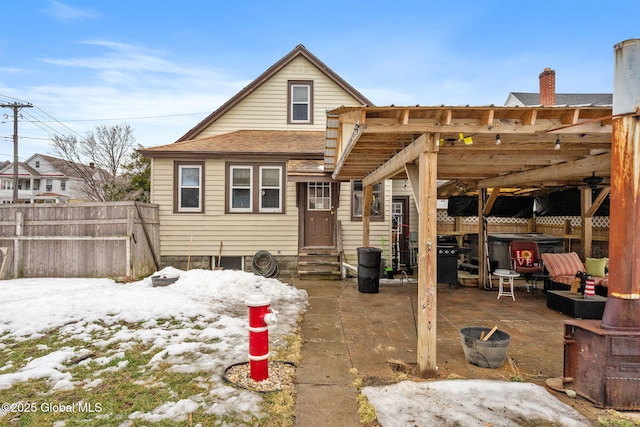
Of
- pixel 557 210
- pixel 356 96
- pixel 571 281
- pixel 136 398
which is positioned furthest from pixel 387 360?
pixel 557 210

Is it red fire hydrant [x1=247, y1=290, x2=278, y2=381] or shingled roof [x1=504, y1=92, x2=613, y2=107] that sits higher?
shingled roof [x1=504, y1=92, x2=613, y2=107]

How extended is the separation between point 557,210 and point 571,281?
18.2ft

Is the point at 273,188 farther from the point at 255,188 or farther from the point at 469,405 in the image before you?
the point at 469,405

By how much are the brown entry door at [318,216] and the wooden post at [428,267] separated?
6.57m

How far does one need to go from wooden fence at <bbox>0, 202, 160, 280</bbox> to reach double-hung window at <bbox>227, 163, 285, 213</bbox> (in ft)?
8.01

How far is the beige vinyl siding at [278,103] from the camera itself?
11.7 meters

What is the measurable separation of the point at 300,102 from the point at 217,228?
4.92 meters

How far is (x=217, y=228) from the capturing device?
1030cm

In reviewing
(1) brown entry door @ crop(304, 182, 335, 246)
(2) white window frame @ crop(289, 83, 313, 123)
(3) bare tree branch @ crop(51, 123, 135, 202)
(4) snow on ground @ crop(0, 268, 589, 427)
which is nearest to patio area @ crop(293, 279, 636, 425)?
(4) snow on ground @ crop(0, 268, 589, 427)

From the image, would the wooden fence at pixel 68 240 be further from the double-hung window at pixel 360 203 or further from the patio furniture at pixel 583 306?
the patio furniture at pixel 583 306

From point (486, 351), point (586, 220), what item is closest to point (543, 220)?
point (586, 220)

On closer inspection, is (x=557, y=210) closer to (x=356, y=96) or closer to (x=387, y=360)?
(x=356, y=96)

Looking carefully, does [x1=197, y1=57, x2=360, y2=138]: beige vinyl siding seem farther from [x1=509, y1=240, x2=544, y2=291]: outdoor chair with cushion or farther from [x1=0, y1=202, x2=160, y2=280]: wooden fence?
[x1=509, y1=240, x2=544, y2=291]: outdoor chair with cushion

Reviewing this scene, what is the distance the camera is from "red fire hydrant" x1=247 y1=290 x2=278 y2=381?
352 cm
